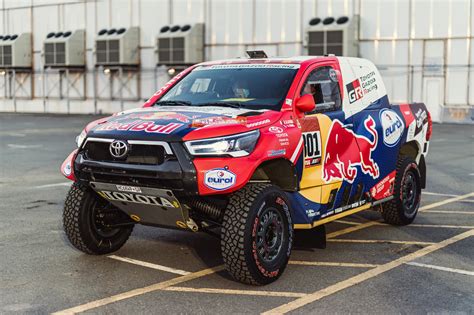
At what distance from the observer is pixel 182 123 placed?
5.84m

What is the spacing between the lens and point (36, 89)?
4988 cm

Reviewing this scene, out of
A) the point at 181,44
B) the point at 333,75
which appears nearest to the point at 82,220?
the point at 333,75

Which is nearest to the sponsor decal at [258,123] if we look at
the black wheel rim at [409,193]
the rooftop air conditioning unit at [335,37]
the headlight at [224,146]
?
the headlight at [224,146]

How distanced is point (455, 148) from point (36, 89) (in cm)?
3643

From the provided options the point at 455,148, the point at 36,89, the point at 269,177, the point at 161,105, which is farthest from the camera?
the point at 36,89

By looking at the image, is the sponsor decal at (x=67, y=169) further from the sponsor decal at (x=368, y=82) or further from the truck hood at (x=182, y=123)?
the sponsor decal at (x=368, y=82)

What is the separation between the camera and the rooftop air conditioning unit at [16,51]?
161ft

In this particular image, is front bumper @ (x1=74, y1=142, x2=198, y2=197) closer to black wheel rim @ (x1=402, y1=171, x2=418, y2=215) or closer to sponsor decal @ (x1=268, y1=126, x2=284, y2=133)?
sponsor decal @ (x1=268, y1=126, x2=284, y2=133)

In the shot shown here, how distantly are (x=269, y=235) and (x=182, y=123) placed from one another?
1255mm

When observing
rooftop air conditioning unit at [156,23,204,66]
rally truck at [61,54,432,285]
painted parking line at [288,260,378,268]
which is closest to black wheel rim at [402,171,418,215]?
rally truck at [61,54,432,285]

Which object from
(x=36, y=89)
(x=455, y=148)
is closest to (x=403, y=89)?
(x=455, y=148)

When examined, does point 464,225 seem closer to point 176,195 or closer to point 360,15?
point 176,195

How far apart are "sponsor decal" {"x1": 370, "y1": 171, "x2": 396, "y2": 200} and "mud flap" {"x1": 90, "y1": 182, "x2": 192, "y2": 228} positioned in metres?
2.72

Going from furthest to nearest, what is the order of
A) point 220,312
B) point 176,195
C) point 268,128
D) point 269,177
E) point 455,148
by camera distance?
point 455,148 → point 269,177 → point 268,128 → point 176,195 → point 220,312
